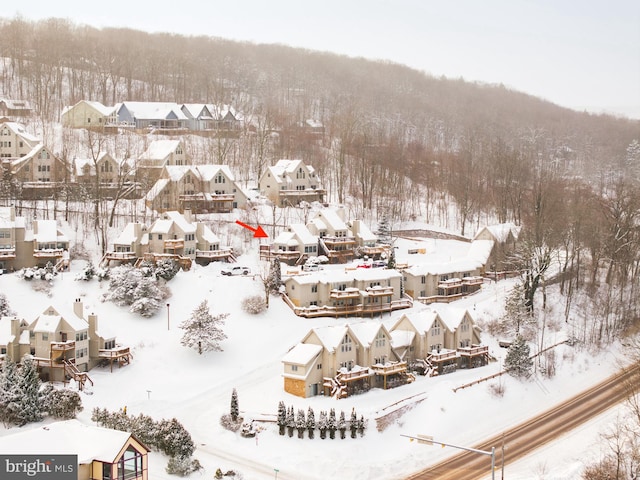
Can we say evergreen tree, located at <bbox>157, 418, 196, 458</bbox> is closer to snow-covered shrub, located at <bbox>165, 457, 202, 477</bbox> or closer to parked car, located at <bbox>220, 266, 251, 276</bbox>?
snow-covered shrub, located at <bbox>165, 457, 202, 477</bbox>

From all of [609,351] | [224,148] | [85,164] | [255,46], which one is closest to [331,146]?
[224,148]

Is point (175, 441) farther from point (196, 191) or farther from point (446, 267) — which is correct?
point (196, 191)

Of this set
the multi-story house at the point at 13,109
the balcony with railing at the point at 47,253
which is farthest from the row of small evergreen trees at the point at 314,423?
the multi-story house at the point at 13,109

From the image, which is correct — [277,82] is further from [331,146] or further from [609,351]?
[609,351]

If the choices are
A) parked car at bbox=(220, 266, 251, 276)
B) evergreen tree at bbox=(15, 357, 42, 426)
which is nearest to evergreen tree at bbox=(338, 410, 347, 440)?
evergreen tree at bbox=(15, 357, 42, 426)

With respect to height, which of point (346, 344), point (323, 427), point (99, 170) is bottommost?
point (323, 427)

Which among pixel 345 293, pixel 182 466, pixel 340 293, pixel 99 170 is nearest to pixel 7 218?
pixel 99 170
